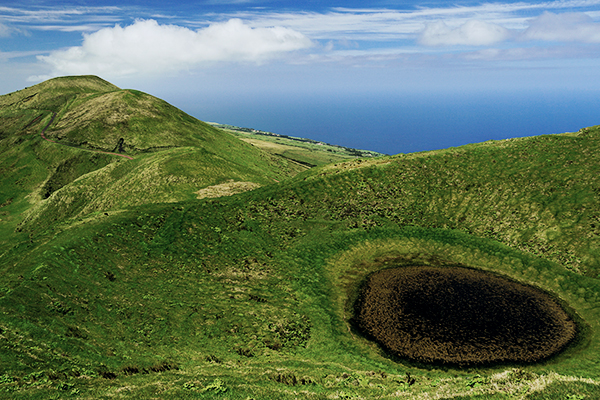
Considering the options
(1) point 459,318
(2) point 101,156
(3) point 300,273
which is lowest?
(1) point 459,318

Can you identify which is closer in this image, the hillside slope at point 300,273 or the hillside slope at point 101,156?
the hillside slope at point 300,273

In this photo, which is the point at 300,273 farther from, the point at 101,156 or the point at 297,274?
the point at 101,156

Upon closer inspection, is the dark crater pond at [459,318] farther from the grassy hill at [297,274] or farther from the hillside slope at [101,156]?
the hillside slope at [101,156]

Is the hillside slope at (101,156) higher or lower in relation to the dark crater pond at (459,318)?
higher

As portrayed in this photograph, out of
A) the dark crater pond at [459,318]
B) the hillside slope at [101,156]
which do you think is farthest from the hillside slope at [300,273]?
the hillside slope at [101,156]

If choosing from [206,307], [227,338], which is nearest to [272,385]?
[227,338]

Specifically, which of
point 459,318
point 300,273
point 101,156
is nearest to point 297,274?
point 300,273

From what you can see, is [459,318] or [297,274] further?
[297,274]
